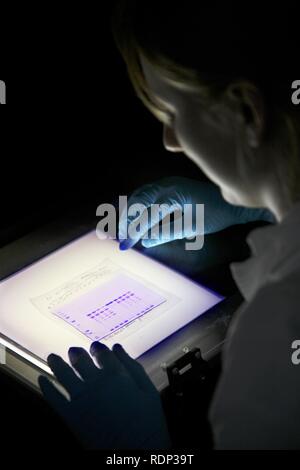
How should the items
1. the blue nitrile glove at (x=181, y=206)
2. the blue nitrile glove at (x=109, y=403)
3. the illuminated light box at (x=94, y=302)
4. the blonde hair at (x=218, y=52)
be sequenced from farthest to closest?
1. the blue nitrile glove at (x=181, y=206)
2. the illuminated light box at (x=94, y=302)
3. the blue nitrile glove at (x=109, y=403)
4. the blonde hair at (x=218, y=52)

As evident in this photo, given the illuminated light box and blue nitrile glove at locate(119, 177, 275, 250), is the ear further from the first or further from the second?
blue nitrile glove at locate(119, 177, 275, 250)

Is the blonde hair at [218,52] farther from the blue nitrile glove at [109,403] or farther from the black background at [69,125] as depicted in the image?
the black background at [69,125]

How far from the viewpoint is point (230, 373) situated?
0.84 metres

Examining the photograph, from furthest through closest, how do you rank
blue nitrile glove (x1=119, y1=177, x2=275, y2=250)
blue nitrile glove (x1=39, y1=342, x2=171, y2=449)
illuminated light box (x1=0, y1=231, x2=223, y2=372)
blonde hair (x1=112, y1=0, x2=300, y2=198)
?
blue nitrile glove (x1=119, y1=177, x2=275, y2=250) → illuminated light box (x1=0, y1=231, x2=223, y2=372) → blue nitrile glove (x1=39, y1=342, x2=171, y2=449) → blonde hair (x1=112, y1=0, x2=300, y2=198)

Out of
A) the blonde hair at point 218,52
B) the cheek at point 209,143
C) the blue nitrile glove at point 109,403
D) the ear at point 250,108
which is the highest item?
the blonde hair at point 218,52

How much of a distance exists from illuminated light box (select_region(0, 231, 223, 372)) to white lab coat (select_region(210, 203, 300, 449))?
1.20ft

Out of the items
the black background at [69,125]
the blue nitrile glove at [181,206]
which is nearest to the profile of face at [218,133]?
the blue nitrile glove at [181,206]

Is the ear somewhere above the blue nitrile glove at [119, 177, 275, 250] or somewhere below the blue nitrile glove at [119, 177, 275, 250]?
above

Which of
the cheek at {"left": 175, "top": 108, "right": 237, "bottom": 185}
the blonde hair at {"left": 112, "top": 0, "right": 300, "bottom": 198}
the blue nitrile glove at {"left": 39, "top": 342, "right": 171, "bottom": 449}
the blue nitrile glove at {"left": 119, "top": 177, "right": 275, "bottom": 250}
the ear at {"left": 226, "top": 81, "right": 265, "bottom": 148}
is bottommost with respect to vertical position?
the blue nitrile glove at {"left": 39, "top": 342, "right": 171, "bottom": 449}

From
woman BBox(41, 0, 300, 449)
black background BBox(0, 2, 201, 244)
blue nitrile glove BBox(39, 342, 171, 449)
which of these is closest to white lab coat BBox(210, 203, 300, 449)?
woman BBox(41, 0, 300, 449)

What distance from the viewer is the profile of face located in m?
0.81

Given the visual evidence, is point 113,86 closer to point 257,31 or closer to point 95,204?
point 95,204

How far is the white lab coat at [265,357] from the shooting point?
31.9 inches

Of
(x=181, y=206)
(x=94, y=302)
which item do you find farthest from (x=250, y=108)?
(x=181, y=206)
